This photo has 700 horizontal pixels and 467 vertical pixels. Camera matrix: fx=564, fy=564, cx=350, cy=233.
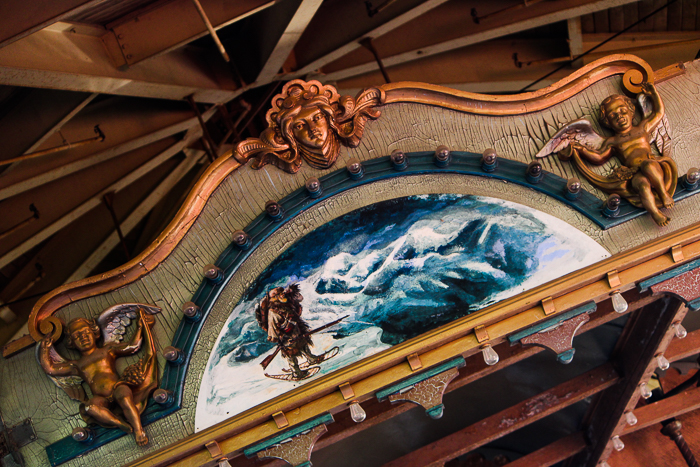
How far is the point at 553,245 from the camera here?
306 centimetres

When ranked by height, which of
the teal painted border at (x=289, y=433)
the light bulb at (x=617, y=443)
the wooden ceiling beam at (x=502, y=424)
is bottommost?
the light bulb at (x=617, y=443)

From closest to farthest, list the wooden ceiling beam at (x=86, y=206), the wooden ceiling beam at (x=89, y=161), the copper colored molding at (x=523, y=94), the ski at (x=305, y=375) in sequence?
the ski at (x=305, y=375) < the copper colored molding at (x=523, y=94) < the wooden ceiling beam at (x=89, y=161) < the wooden ceiling beam at (x=86, y=206)

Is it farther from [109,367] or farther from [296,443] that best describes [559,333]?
[109,367]

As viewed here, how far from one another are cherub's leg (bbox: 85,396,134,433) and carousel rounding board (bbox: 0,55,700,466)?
0.01 m

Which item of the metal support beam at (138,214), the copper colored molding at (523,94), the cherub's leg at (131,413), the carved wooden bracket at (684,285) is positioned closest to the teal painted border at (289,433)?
the cherub's leg at (131,413)

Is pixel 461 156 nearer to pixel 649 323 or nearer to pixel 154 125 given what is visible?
pixel 649 323

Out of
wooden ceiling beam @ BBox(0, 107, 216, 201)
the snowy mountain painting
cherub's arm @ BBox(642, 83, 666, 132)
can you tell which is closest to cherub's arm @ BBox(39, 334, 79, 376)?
the snowy mountain painting

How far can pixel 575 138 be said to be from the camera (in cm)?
326

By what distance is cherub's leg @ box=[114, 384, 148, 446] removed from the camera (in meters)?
2.86

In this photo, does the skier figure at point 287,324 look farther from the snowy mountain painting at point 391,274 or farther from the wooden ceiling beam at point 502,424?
the wooden ceiling beam at point 502,424

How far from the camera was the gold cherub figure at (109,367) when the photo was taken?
287cm

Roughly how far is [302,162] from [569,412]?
14.2ft

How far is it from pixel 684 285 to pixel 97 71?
3620 mm

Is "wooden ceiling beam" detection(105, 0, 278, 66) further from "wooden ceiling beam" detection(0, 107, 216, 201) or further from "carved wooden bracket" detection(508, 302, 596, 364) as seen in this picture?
"carved wooden bracket" detection(508, 302, 596, 364)
